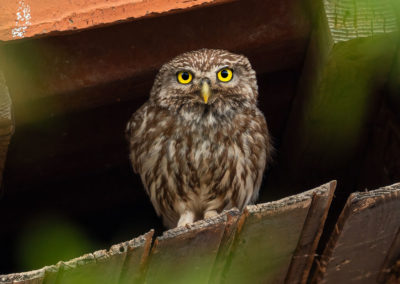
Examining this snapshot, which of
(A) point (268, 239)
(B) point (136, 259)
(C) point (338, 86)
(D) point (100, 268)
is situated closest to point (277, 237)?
(A) point (268, 239)

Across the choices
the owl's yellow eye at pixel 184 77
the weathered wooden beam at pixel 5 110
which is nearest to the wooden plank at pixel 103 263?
the weathered wooden beam at pixel 5 110

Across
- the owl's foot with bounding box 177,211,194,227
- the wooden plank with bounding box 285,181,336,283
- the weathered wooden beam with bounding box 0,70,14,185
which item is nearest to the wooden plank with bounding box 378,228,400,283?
the wooden plank with bounding box 285,181,336,283

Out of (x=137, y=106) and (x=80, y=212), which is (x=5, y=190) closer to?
(x=80, y=212)

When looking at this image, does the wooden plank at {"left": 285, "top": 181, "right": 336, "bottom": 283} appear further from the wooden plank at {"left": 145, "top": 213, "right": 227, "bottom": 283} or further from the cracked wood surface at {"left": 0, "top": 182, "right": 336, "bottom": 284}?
the wooden plank at {"left": 145, "top": 213, "right": 227, "bottom": 283}

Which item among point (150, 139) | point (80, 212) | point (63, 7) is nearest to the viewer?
point (63, 7)

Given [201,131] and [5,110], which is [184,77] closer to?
[201,131]

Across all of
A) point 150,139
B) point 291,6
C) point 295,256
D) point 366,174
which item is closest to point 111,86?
point 150,139

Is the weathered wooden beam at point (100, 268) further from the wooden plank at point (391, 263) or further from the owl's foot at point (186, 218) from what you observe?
the owl's foot at point (186, 218)
